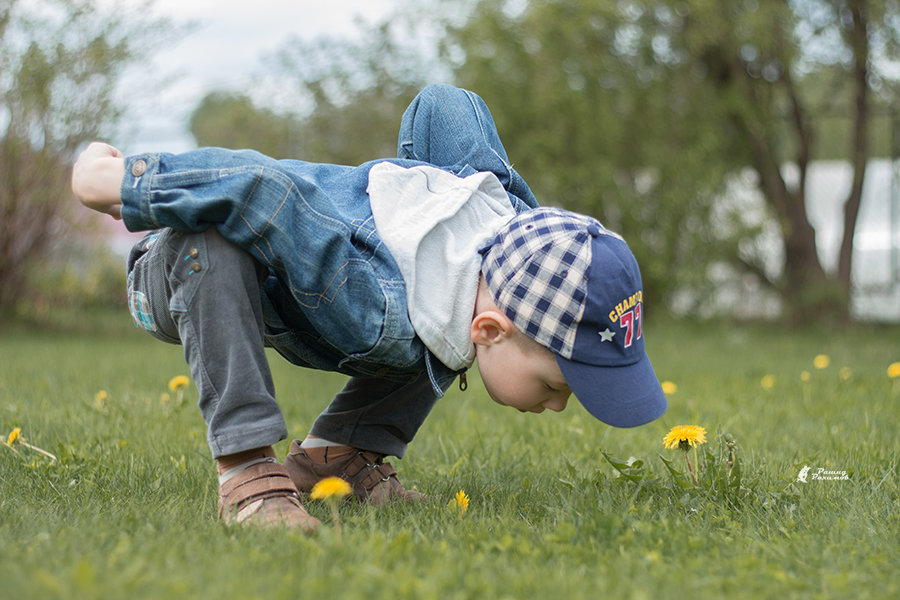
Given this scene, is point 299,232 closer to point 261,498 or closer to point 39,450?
point 261,498

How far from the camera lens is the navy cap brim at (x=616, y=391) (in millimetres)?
1776

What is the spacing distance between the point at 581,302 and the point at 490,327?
0.67ft

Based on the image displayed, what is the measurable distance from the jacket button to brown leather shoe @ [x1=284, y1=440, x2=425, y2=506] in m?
0.85

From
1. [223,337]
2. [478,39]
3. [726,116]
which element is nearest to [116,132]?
[478,39]

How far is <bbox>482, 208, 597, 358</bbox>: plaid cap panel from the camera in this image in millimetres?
1744

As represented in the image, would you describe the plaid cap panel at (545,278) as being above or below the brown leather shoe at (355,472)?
above

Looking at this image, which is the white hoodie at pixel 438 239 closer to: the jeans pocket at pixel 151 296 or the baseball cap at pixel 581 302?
the baseball cap at pixel 581 302

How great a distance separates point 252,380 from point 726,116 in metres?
7.28

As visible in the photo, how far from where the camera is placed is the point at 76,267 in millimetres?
7555

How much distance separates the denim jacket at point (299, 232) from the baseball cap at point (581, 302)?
0.23 meters

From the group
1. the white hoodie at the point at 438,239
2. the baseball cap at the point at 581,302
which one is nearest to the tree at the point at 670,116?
the white hoodie at the point at 438,239

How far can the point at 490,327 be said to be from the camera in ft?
6.02

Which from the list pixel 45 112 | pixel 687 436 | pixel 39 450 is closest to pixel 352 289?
pixel 687 436

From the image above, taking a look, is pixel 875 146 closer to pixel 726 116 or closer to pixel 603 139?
pixel 726 116
